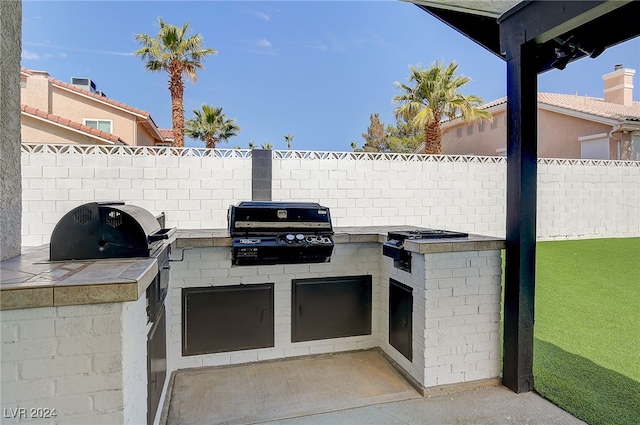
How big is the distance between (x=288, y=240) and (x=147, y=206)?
157 inches

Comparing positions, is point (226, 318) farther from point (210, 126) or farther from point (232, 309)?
point (210, 126)

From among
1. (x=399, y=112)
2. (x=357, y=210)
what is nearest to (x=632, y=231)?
(x=399, y=112)

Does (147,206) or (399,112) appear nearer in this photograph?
(147,206)

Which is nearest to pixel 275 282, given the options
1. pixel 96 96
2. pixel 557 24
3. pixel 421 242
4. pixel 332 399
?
pixel 332 399

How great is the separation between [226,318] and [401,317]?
60.3 inches

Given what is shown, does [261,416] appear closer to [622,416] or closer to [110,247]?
[110,247]

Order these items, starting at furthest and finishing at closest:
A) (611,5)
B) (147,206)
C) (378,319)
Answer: (147,206)
(378,319)
(611,5)

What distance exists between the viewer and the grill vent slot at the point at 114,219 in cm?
168

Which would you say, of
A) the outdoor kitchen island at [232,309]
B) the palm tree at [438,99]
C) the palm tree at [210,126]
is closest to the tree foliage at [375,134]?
the palm tree at [210,126]

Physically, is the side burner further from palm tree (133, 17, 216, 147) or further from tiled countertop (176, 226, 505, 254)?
palm tree (133, 17, 216, 147)

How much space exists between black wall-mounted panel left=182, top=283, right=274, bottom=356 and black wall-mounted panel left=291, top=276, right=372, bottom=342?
26 cm

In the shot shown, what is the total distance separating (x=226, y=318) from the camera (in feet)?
9.66

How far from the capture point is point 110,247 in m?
1.69

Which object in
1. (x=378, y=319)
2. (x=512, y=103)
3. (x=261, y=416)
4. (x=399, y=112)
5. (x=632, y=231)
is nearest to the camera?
(x=261, y=416)
